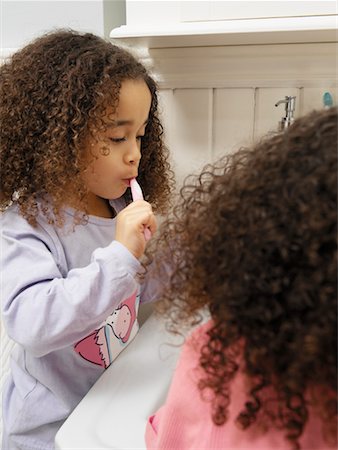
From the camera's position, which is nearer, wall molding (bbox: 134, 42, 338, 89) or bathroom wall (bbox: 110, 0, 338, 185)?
bathroom wall (bbox: 110, 0, 338, 185)

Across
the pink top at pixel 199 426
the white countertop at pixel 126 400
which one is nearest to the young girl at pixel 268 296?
the pink top at pixel 199 426

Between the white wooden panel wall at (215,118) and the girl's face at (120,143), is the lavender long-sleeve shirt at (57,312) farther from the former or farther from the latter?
the white wooden panel wall at (215,118)

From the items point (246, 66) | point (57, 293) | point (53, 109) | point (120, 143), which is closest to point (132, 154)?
point (120, 143)

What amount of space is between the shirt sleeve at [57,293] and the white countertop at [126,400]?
8 centimetres

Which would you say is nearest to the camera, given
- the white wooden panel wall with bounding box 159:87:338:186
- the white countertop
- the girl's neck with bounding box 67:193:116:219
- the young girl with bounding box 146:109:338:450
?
the young girl with bounding box 146:109:338:450

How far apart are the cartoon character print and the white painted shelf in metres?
0.47

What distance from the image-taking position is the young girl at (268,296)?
1.23ft

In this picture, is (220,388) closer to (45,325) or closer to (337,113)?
(337,113)

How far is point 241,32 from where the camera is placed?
0.84 meters

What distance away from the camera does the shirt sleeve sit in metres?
0.71

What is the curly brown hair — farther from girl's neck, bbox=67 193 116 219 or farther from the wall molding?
the wall molding

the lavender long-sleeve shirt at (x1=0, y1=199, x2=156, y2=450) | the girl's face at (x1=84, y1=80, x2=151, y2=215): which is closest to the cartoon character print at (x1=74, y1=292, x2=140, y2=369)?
the lavender long-sleeve shirt at (x1=0, y1=199, x2=156, y2=450)

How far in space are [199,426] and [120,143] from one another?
0.48 m

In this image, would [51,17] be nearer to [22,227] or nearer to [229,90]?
[229,90]
